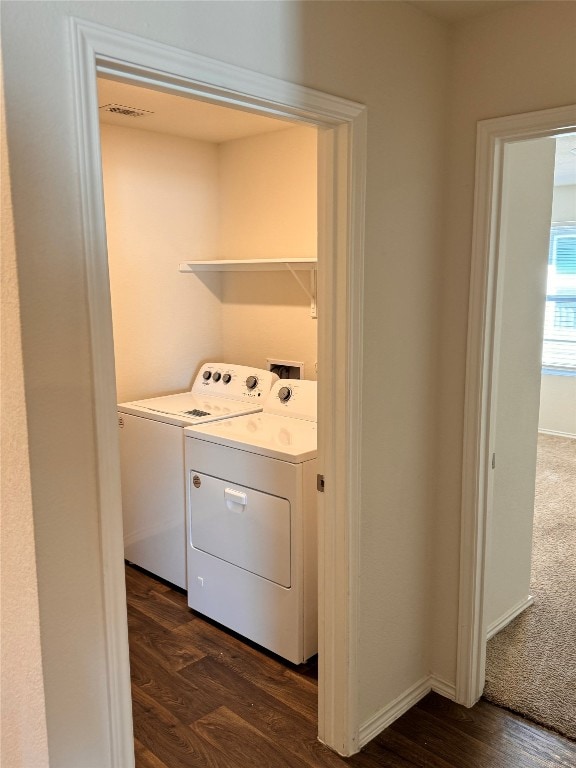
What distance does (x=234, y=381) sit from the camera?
3689 mm

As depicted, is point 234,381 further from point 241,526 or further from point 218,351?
point 241,526

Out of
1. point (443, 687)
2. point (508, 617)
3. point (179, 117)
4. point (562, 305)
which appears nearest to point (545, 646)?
point (508, 617)

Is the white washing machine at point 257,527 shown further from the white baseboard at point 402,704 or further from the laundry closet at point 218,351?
the white baseboard at point 402,704

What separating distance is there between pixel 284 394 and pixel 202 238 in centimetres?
122

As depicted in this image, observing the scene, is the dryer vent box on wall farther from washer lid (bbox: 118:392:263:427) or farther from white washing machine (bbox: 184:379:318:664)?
white washing machine (bbox: 184:379:318:664)

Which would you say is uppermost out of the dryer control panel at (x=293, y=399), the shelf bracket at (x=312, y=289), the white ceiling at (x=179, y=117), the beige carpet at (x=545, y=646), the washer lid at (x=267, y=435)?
the white ceiling at (x=179, y=117)

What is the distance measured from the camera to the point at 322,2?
173 centimetres

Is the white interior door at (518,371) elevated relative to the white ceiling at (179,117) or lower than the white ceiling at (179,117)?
lower

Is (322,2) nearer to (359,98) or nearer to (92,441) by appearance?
(359,98)

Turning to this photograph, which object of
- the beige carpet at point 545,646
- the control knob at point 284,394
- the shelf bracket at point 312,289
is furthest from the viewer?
the shelf bracket at point 312,289

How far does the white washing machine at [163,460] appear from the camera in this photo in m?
3.18

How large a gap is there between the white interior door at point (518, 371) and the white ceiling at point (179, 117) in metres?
1.12

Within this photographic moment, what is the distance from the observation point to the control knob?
3271mm

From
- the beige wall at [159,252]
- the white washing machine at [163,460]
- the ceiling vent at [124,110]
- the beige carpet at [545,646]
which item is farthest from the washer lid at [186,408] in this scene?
the beige carpet at [545,646]
